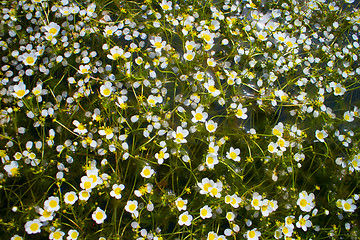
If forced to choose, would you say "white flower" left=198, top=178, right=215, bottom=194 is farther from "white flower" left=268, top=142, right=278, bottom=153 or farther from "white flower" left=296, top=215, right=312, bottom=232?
"white flower" left=296, top=215, right=312, bottom=232

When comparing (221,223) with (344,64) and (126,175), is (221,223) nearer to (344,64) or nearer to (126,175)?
(126,175)

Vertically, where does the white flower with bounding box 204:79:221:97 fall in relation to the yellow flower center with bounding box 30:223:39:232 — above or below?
above

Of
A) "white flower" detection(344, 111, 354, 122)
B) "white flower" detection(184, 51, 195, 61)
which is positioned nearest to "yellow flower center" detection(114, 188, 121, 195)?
"white flower" detection(184, 51, 195, 61)

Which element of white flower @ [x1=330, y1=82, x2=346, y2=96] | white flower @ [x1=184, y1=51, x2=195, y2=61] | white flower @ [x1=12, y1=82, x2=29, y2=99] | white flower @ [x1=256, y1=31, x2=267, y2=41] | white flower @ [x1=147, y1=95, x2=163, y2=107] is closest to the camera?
white flower @ [x1=12, y1=82, x2=29, y2=99]

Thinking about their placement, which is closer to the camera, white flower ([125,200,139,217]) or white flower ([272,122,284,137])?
white flower ([125,200,139,217])

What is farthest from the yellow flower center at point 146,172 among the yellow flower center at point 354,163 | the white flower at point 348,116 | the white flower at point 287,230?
Result: the white flower at point 348,116

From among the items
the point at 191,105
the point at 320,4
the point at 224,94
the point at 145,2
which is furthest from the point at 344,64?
the point at 145,2
